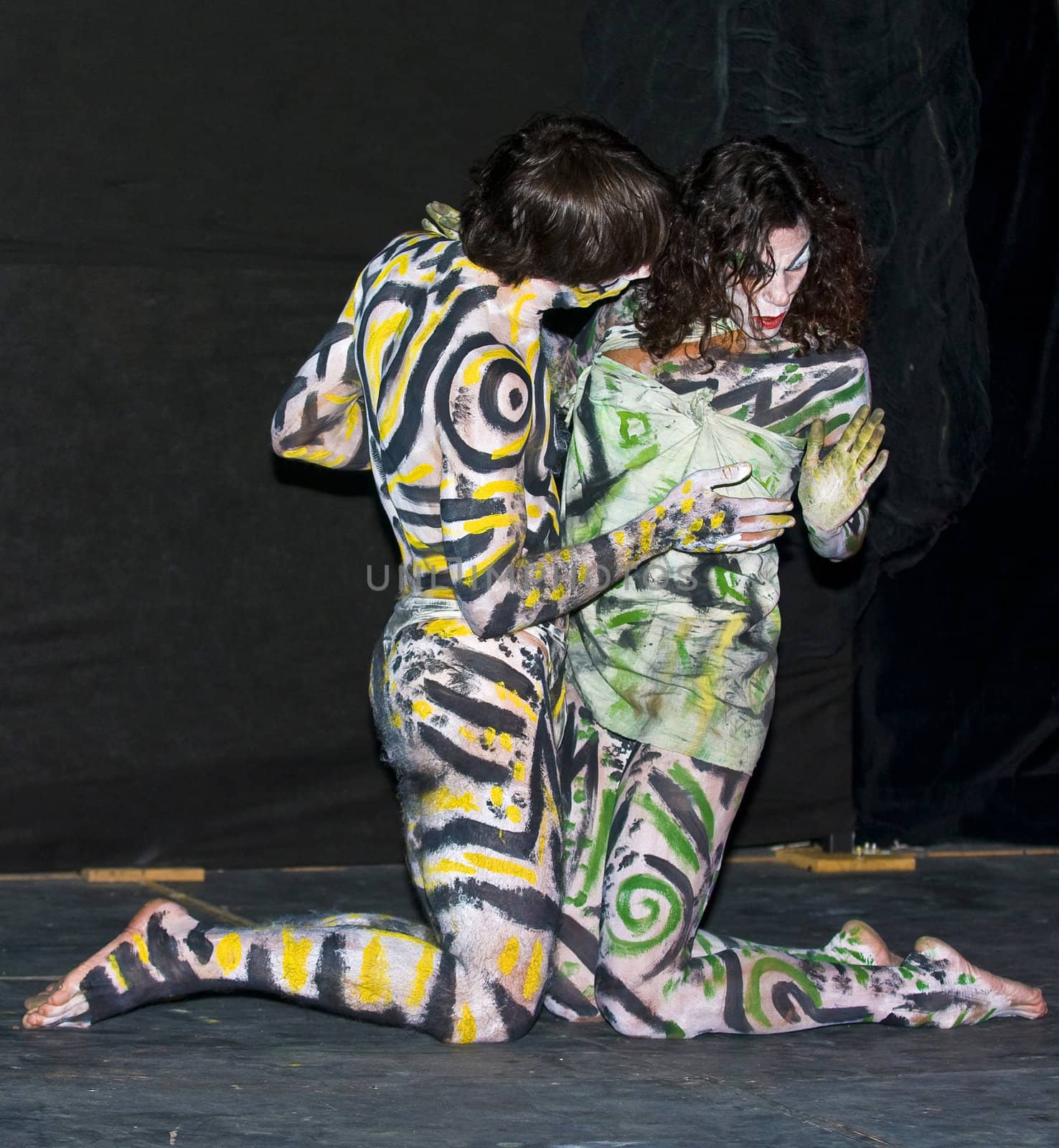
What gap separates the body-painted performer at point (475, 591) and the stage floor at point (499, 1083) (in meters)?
0.11

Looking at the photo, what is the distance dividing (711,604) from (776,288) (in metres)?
0.50

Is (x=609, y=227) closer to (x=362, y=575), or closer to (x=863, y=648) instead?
(x=362, y=575)

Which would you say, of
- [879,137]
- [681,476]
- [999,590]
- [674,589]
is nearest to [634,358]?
[681,476]

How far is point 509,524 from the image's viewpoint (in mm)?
2020

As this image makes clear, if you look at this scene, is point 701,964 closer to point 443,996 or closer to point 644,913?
point 644,913

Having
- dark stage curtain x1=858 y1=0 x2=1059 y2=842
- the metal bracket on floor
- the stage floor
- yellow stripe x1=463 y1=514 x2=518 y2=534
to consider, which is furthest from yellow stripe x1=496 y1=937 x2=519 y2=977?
dark stage curtain x1=858 y1=0 x2=1059 y2=842

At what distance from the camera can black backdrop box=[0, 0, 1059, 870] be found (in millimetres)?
3514

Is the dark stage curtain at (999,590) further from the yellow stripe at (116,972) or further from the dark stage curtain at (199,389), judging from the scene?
the yellow stripe at (116,972)

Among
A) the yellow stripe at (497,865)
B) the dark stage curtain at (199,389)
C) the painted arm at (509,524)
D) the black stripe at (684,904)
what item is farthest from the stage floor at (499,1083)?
the dark stage curtain at (199,389)

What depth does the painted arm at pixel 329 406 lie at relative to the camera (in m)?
2.25

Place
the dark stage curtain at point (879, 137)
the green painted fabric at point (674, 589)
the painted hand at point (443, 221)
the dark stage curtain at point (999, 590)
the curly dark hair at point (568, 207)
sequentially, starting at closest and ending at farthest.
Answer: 1. the curly dark hair at point (568, 207)
2. the painted hand at point (443, 221)
3. the green painted fabric at point (674, 589)
4. the dark stage curtain at point (879, 137)
5. the dark stage curtain at point (999, 590)

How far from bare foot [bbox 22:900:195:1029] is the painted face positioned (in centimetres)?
121

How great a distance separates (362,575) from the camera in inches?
150

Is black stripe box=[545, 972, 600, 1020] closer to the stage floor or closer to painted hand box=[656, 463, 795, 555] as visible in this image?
the stage floor
